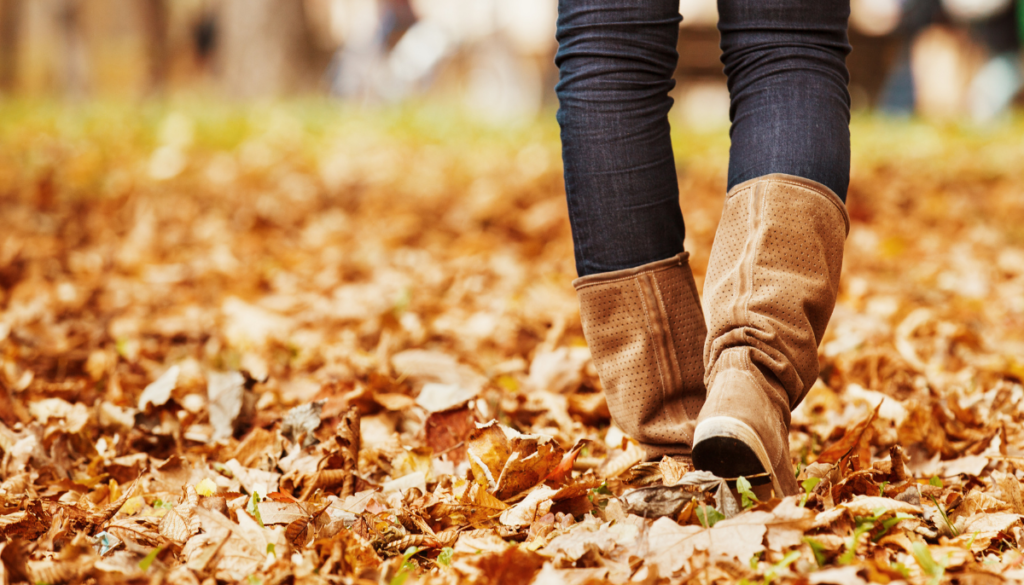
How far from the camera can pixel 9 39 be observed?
1206 centimetres

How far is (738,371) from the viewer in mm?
1253

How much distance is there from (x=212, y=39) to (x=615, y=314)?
1410 cm

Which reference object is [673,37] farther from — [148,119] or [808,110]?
[148,119]

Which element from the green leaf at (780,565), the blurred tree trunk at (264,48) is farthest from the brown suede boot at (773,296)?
the blurred tree trunk at (264,48)

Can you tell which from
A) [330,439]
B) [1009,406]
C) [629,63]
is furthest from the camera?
[1009,406]

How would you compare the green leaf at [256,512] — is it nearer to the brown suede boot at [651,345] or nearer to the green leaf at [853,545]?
the brown suede boot at [651,345]

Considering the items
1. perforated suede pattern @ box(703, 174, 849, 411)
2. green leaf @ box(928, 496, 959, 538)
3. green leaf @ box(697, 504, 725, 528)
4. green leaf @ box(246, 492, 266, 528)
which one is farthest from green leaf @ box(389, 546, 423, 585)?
green leaf @ box(928, 496, 959, 538)

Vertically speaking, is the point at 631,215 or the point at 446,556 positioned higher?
the point at 631,215

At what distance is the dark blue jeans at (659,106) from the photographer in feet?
4.39

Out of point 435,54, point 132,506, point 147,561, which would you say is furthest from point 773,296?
point 435,54

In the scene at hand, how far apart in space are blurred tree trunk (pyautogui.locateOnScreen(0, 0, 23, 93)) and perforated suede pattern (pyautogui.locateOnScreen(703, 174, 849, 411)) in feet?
40.4

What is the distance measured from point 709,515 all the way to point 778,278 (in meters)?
0.34

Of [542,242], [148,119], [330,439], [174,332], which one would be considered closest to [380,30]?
[148,119]

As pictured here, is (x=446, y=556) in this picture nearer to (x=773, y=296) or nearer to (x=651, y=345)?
(x=651, y=345)
